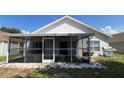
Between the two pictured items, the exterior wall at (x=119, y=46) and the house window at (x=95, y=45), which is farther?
the exterior wall at (x=119, y=46)

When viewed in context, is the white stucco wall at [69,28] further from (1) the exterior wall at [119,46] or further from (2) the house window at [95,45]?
(1) the exterior wall at [119,46]

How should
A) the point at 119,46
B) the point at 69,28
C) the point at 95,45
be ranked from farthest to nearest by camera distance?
the point at 119,46 < the point at 95,45 < the point at 69,28

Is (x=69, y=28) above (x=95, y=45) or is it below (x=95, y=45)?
above


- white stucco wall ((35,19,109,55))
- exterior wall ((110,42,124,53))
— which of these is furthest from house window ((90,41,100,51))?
exterior wall ((110,42,124,53))

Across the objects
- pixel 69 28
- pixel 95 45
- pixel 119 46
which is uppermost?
pixel 69 28

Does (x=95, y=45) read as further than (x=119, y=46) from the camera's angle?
No

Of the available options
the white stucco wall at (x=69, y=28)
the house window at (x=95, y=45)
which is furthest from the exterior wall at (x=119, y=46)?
the house window at (x=95, y=45)

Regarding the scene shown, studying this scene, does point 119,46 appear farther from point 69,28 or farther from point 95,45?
point 69,28

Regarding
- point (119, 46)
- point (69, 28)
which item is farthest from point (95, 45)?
point (119, 46)

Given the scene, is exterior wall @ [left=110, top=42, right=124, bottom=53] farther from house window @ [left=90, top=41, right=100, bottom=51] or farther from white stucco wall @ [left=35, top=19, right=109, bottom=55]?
house window @ [left=90, top=41, right=100, bottom=51]
